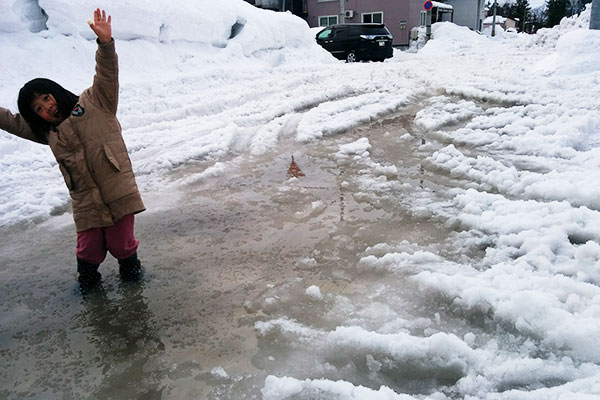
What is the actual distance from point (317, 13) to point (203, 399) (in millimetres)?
36060

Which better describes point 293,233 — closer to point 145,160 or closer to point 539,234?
point 539,234

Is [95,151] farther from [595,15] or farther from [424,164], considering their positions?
[595,15]

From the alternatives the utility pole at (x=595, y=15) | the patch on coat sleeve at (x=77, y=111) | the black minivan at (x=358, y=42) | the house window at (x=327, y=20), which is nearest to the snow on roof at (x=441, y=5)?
the house window at (x=327, y=20)

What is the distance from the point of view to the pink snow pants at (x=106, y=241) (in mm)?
2760

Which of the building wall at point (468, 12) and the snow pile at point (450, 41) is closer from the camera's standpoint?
the snow pile at point (450, 41)

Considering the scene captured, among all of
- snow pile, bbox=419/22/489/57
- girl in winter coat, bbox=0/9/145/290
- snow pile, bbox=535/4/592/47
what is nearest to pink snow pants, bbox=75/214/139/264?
girl in winter coat, bbox=0/9/145/290

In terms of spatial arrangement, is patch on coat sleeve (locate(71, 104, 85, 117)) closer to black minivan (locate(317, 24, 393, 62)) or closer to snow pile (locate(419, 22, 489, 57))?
Answer: black minivan (locate(317, 24, 393, 62))

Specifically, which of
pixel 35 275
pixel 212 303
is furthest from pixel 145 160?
pixel 212 303

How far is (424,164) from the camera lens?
488 centimetres

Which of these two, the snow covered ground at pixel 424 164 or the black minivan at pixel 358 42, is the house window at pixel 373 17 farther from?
the snow covered ground at pixel 424 164

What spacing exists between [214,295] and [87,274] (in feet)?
2.71

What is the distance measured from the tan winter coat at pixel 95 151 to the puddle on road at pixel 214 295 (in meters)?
0.54

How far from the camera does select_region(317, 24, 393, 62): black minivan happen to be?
62.6ft

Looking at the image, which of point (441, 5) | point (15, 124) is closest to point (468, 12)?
point (441, 5)
